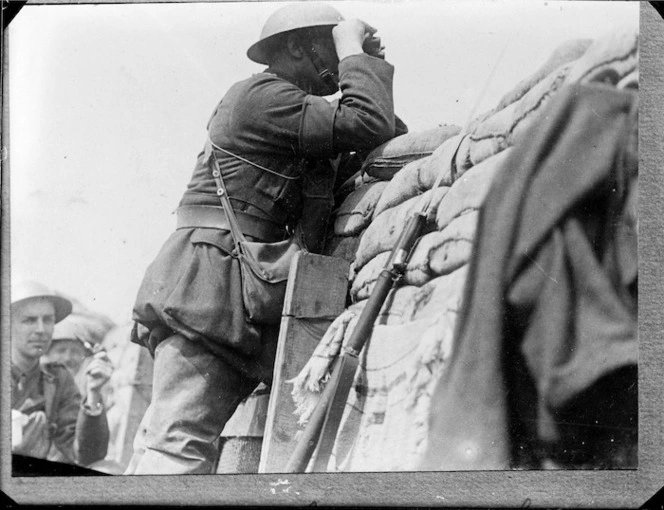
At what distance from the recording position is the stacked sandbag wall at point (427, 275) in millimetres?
3443

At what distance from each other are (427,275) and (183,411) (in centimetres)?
72

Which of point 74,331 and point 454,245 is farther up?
point 454,245

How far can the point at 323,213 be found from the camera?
3711 millimetres

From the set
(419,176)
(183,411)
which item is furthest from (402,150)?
(183,411)

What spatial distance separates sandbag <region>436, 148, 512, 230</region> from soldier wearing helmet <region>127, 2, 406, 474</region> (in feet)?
0.89

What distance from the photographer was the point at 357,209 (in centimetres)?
368

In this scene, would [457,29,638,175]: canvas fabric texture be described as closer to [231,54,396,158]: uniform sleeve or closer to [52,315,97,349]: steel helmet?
[231,54,396,158]: uniform sleeve

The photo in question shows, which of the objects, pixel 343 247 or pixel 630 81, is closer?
pixel 630 81

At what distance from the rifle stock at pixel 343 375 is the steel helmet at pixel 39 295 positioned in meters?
0.72

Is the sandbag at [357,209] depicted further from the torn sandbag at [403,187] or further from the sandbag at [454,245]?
the sandbag at [454,245]

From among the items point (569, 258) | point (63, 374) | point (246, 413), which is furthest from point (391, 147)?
point (63, 374)

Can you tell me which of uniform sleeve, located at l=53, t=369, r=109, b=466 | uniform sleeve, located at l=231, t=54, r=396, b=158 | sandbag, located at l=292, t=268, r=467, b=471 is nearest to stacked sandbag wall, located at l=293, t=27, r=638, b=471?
sandbag, located at l=292, t=268, r=467, b=471

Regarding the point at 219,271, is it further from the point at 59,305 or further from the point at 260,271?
the point at 59,305

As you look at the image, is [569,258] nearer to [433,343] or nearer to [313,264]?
[433,343]
